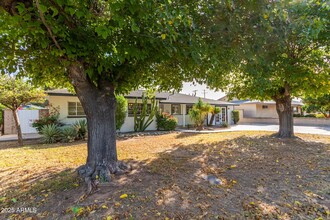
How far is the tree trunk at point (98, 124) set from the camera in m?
4.26

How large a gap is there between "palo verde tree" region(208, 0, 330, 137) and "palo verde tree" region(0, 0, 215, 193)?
3.42ft

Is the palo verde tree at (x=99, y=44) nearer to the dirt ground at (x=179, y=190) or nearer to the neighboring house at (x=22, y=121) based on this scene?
the dirt ground at (x=179, y=190)

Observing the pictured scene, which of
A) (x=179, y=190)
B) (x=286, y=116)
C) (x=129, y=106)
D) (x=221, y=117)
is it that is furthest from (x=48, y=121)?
(x=221, y=117)

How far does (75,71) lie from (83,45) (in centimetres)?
71

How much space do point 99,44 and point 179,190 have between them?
10.5ft

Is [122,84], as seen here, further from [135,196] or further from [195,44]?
[135,196]

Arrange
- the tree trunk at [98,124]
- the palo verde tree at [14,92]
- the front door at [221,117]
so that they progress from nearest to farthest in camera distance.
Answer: the tree trunk at [98,124] < the palo verde tree at [14,92] < the front door at [221,117]

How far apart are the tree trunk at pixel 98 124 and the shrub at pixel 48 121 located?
27.4ft

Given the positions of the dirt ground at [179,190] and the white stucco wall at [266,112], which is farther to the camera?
the white stucco wall at [266,112]

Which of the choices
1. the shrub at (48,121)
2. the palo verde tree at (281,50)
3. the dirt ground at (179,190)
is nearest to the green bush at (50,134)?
the shrub at (48,121)

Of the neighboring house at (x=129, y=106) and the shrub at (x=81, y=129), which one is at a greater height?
the neighboring house at (x=129, y=106)

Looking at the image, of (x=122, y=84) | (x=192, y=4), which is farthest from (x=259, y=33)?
(x=122, y=84)

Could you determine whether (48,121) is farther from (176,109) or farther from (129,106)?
(176,109)

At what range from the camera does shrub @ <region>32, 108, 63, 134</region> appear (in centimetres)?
1131
